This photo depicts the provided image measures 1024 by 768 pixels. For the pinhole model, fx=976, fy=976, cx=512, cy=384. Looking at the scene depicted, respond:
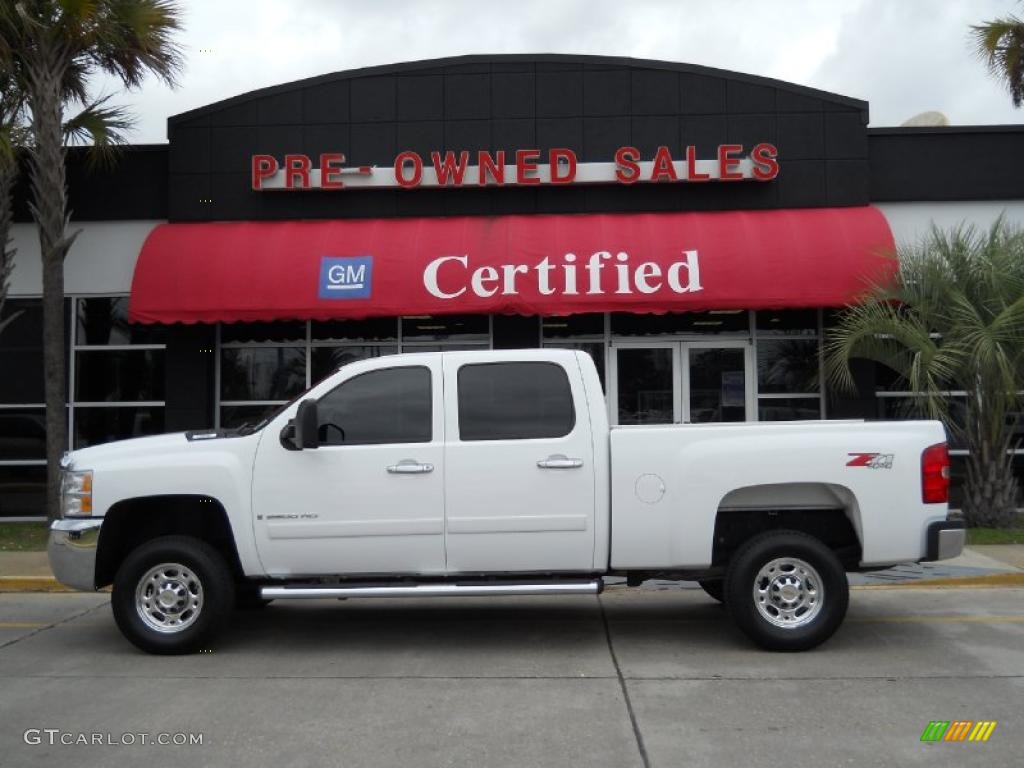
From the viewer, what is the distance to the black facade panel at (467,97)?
1478 cm

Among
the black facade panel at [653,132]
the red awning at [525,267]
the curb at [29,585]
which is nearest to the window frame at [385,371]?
the curb at [29,585]

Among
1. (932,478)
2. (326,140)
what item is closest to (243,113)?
(326,140)

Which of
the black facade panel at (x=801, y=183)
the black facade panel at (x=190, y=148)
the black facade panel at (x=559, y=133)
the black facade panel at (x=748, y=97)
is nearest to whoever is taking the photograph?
the black facade panel at (x=801, y=183)

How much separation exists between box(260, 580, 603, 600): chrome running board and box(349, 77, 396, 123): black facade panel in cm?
968

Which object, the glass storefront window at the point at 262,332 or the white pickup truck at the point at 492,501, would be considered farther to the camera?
the glass storefront window at the point at 262,332

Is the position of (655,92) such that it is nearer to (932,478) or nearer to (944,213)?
(944,213)

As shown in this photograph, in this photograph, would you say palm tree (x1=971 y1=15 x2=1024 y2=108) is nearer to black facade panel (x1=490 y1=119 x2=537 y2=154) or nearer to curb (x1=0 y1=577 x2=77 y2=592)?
black facade panel (x1=490 y1=119 x2=537 y2=154)

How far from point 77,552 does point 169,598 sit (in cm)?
73

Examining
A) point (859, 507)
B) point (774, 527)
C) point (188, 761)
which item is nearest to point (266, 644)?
point (188, 761)

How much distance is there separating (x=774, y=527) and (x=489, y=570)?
216 centimetres

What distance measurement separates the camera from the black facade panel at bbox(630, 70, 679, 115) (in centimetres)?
1471

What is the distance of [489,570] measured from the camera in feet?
22.6

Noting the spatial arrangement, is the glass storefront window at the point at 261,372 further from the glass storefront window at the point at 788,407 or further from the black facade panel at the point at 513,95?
the glass storefront window at the point at 788,407

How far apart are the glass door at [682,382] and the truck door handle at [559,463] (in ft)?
25.9
